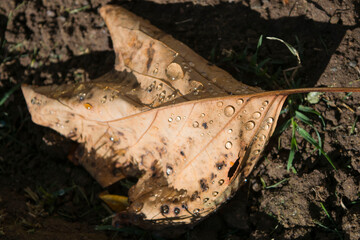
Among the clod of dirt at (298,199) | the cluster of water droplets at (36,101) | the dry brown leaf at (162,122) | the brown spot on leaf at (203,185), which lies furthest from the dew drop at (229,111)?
the cluster of water droplets at (36,101)


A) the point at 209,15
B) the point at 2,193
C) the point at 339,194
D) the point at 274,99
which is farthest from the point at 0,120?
the point at 339,194

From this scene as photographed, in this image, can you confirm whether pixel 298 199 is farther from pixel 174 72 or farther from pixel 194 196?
pixel 174 72

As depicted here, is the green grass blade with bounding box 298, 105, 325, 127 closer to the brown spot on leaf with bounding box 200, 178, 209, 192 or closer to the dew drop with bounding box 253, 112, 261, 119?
the dew drop with bounding box 253, 112, 261, 119

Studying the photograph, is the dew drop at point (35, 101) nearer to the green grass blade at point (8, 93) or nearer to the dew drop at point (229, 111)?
the green grass blade at point (8, 93)

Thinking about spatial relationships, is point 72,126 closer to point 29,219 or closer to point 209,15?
point 29,219

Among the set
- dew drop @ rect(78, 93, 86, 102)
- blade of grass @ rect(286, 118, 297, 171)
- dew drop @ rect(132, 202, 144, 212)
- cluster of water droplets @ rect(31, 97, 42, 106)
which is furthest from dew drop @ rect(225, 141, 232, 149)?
cluster of water droplets @ rect(31, 97, 42, 106)

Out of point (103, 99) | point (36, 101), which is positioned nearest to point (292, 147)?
point (103, 99)
